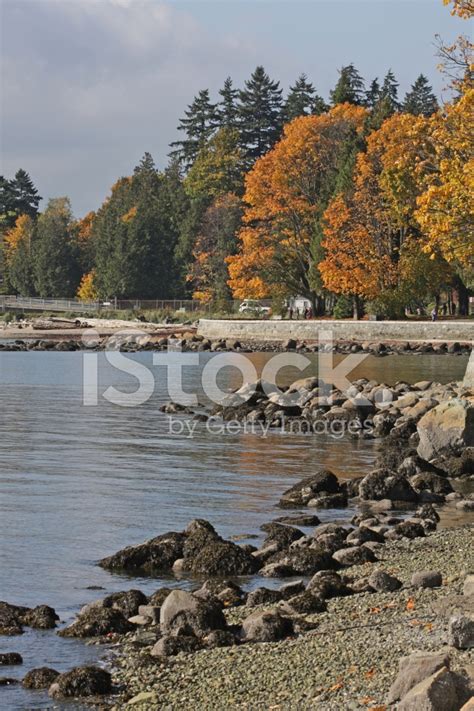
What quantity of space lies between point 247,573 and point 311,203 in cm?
5816

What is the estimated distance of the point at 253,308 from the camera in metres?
78.4

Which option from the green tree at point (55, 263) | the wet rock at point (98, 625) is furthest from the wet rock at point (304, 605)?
the green tree at point (55, 263)

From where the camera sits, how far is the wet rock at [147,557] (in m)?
14.6

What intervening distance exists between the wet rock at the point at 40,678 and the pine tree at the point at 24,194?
139 metres

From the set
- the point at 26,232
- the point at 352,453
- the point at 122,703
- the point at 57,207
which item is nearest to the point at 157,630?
the point at 122,703

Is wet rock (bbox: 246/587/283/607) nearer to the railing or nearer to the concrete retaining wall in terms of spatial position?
the concrete retaining wall

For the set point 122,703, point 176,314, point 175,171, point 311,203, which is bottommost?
point 122,703

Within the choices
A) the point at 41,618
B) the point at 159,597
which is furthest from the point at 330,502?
the point at 41,618

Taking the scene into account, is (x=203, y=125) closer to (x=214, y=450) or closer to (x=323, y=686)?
(x=214, y=450)

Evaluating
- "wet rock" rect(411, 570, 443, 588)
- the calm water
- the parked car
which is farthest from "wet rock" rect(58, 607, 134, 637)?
the parked car

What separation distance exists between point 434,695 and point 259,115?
10505 centimetres

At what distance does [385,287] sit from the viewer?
6319 centimetres

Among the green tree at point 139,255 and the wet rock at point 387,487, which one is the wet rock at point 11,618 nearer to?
the wet rock at point 387,487

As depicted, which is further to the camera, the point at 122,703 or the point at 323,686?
the point at 122,703
